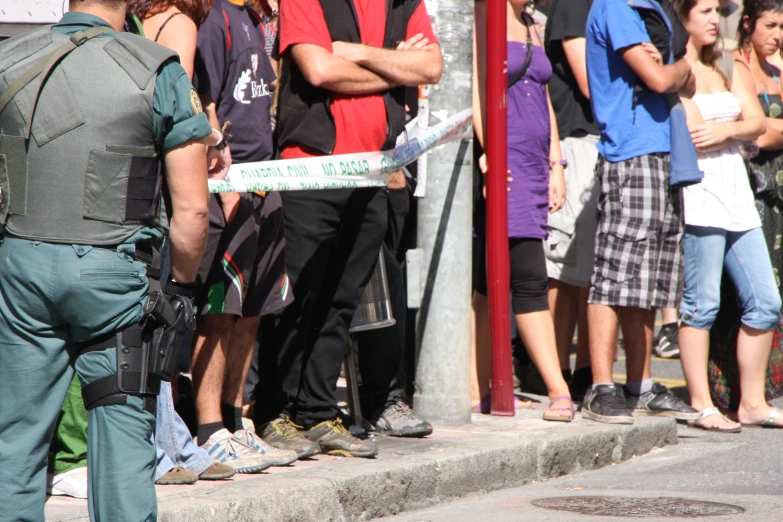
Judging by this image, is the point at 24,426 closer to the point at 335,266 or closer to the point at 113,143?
the point at 113,143

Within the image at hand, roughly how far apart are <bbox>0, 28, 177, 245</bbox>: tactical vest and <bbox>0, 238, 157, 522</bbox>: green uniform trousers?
70 mm

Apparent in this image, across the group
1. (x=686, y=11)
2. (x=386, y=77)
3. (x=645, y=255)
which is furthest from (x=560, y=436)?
(x=686, y=11)

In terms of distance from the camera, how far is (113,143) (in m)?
3.11

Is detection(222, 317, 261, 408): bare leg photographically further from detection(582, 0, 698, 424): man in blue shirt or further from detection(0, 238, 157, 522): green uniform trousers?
detection(582, 0, 698, 424): man in blue shirt

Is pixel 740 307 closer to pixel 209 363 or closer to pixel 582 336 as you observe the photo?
pixel 582 336

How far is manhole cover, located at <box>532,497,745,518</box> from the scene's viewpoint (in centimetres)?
456

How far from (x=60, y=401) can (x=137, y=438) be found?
26 centimetres

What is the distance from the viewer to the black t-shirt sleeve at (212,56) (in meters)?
4.52

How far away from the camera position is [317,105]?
16.3ft

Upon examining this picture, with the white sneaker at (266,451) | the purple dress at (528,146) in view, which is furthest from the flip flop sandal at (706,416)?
the white sneaker at (266,451)

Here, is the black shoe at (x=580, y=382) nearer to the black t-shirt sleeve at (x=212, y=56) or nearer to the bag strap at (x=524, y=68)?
the bag strap at (x=524, y=68)

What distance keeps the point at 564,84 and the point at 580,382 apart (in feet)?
6.05

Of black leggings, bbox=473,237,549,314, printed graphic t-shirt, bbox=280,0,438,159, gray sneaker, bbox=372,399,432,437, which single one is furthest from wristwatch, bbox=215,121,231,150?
black leggings, bbox=473,237,549,314

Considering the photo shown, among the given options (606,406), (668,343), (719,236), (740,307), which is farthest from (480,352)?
(668,343)
